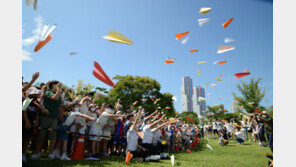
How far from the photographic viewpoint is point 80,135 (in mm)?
5203

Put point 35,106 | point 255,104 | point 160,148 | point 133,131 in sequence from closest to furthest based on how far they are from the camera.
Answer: point 35,106 → point 133,131 → point 160,148 → point 255,104

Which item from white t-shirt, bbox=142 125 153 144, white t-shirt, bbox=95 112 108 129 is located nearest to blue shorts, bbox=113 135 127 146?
white t-shirt, bbox=95 112 108 129

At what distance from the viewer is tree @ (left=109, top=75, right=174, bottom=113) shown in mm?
30000

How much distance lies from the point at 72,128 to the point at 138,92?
25107 millimetres

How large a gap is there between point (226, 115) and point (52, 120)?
138 feet

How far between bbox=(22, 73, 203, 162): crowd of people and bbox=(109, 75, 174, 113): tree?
22.2 m

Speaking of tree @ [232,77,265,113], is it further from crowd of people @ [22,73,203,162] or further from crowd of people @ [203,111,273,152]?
crowd of people @ [22,73,203,162]

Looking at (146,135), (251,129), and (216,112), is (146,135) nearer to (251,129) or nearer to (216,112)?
(251,129)

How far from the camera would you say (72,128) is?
5.29 metres

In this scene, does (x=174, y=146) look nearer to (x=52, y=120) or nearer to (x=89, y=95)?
(x=89, y=95)

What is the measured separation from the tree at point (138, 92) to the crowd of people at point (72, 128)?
72.9ft

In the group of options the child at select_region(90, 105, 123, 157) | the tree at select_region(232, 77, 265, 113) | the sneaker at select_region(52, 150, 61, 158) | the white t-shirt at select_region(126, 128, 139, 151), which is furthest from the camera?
the tree at select_region(232, 77, 265, 113)

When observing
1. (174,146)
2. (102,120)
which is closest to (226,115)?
(174,146)

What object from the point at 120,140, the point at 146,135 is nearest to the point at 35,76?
the point at 146,135
